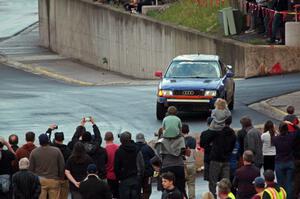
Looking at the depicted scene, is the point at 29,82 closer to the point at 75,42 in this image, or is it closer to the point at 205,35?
the point at 205,35

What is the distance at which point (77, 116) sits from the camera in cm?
2984

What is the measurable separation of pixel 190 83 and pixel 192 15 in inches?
699

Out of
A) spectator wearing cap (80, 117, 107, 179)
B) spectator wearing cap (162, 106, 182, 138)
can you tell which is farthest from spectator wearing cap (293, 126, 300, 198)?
spectator wearing cap (80, 117, 107, 179)

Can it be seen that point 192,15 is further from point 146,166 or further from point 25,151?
point 25,151

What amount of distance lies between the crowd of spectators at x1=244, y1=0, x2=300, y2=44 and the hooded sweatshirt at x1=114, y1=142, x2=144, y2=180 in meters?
21.0

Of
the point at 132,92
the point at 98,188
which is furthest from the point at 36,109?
the point at 98,188

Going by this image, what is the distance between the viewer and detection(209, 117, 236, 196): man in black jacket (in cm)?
1922

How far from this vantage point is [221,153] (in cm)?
1920

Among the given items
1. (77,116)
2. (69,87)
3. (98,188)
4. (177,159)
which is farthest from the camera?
(69,87)

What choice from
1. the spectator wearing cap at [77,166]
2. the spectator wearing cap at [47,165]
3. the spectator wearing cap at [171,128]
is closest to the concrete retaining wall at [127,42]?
the spectator wearing cap at [171,128]

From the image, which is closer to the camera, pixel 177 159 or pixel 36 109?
pixel 177 159

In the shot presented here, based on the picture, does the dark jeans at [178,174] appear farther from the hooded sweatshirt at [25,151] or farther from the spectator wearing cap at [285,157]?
the hooded sweatshirt at [25,151]

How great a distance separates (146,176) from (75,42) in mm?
36129

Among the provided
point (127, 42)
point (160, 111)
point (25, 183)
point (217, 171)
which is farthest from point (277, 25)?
point (25, 183)
